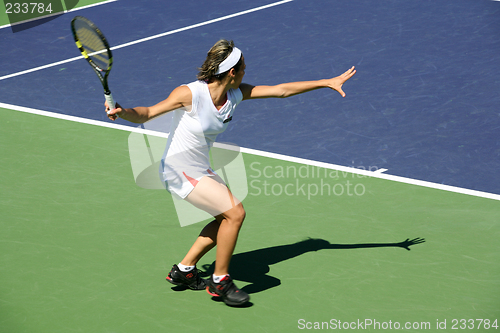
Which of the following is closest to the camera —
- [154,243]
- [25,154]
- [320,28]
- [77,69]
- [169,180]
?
[169,180]

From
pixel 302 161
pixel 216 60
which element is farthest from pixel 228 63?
pixel 302 161

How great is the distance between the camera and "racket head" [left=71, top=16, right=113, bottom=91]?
5.31 metres

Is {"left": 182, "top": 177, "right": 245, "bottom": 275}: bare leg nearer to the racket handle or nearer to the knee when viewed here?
the knee

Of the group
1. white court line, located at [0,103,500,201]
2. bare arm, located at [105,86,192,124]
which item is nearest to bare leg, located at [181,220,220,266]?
bare arm, located at [105,86,192,124]

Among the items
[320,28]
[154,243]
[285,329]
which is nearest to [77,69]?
[320,28]

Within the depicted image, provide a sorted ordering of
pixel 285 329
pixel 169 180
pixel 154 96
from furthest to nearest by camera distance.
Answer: pixel 154 96 < pixel 169 180 < pixel 285 329

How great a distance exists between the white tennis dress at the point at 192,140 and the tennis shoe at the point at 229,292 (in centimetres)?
78

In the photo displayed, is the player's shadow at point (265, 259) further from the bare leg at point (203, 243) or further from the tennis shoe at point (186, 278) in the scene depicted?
the bare leg at point (203, 243)

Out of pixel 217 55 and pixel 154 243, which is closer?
pixel 217 55

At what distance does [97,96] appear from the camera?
1054cm

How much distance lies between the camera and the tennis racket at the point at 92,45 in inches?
209

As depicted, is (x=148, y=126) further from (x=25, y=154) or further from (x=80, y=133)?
(x=25, y=154)

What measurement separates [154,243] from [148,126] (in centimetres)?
327

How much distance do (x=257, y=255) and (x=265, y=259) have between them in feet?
0.38
